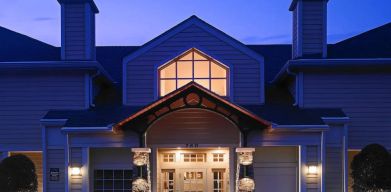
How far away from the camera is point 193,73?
49.6 feet

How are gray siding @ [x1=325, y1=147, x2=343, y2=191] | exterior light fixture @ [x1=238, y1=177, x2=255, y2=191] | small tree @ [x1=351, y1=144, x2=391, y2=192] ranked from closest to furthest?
small tree @ [x1=351, y1=144, x2=391, y2=192]
exterior light fixture @ [x1=238, y1=177, x2=255, y2=191]
gray siding @ [x1=325, y1=147, x2=343, y2=191]

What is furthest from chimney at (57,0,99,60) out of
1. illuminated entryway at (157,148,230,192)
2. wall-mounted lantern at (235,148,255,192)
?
wall-mounted lantern at (235,148,255,192)

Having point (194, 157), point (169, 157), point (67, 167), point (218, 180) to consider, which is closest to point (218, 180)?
point (218, 180)

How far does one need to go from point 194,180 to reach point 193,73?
381 cm

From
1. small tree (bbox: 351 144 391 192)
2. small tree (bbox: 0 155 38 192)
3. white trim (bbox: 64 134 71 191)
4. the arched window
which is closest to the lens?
small tree (bbox: 0 155 38 192)

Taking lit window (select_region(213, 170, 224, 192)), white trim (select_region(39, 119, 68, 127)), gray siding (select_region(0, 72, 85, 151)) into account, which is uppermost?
gray siding (select_region(0, 72, 85, 151))

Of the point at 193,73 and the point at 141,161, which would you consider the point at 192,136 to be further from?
the point at 193,73

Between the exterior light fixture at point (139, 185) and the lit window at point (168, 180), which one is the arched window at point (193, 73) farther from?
the exterior light fixture at point (139, 185)

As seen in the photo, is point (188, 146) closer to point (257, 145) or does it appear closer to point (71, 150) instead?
point (257, 145)

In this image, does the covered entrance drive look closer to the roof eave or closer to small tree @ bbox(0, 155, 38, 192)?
the roof eave

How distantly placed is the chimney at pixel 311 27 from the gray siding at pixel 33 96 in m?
7.61

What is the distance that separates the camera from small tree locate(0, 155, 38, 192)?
Answer: 12070 mm

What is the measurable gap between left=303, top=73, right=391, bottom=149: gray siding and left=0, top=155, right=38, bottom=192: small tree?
896cm

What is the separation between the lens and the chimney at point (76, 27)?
48.2ft
